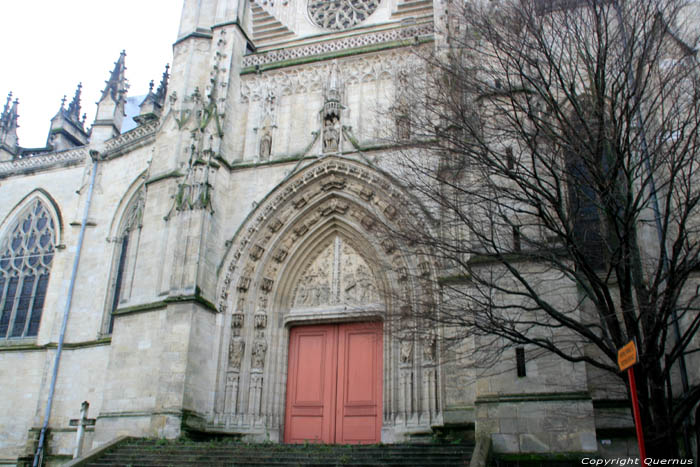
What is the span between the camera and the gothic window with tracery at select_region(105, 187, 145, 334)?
683 inches

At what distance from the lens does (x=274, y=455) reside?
10711mm

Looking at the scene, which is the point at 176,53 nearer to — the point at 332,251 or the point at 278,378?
the point at 332,251

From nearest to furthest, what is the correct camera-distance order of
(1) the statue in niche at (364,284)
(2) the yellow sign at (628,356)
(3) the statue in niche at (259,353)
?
(2) the yellow sign at (628,356)
(3) the statue in niche at (259,353)
(1) the statue in niche at (364,284)

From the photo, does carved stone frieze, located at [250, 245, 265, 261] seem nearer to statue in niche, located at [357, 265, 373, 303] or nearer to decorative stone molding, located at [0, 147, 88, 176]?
statue in niche, located at [357, 265, 373, 303]

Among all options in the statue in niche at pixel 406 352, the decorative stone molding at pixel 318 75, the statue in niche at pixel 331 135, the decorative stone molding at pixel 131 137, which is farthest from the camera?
the decorative stone molding at pixel 131 137

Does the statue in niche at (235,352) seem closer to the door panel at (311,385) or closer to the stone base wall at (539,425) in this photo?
the door panel at (311,385)

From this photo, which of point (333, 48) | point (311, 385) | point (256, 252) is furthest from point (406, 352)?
point (333, 48)

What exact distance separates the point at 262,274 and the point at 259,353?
180 centimetres

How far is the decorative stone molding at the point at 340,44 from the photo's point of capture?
50.9 feet

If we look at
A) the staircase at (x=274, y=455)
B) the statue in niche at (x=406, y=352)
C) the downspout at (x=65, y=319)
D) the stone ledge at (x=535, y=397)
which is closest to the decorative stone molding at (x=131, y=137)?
the downspout at (x=65, y=319)

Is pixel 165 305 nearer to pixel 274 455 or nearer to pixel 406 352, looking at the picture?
pixel 274 455

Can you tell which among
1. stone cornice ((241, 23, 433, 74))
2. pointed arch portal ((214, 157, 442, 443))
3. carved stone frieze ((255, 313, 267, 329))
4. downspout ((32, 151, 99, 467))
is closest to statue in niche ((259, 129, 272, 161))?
pointed arch portal ((214, 157, 442, 443))

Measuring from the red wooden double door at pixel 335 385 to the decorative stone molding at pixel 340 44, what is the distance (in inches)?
275

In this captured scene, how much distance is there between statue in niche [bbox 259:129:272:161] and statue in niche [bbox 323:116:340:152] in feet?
4.82
